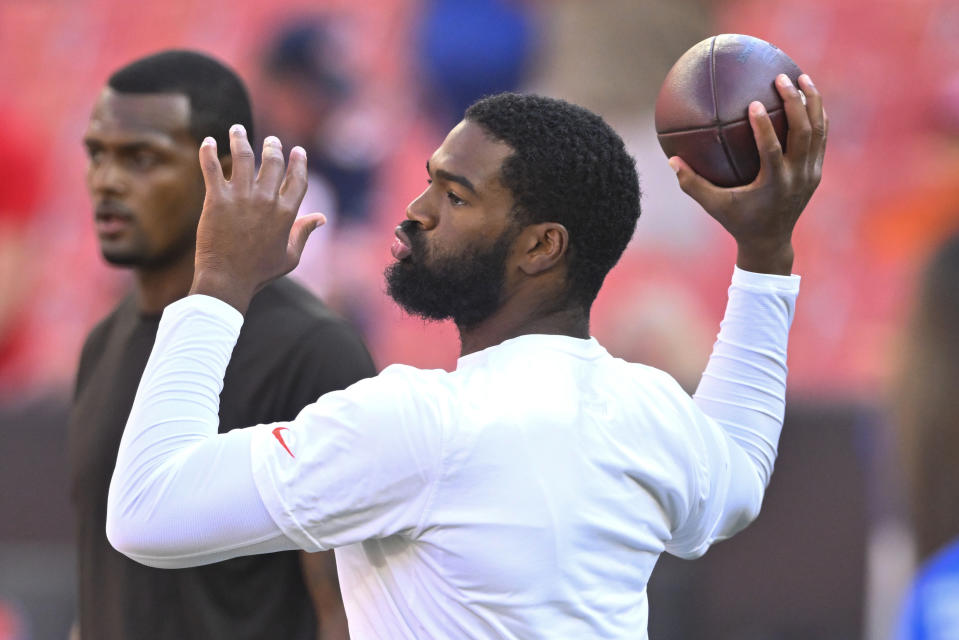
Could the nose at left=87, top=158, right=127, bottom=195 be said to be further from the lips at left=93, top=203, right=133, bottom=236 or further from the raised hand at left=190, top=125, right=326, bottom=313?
the raised hand at left=190, top=125, right=326, bottom=313

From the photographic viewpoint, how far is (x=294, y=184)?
7.25ft

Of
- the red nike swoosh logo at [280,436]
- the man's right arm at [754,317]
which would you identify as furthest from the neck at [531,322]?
the red nike swoosh logo at [280,436]

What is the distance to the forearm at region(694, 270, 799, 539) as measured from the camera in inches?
96.0

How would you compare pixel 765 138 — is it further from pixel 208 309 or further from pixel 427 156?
pixel 427 156

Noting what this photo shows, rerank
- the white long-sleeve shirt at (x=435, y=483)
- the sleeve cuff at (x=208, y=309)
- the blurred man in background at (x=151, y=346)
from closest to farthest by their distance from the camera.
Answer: the white long-sleeve shirt at (x=435, y=483), the sleeve cuff at (x=208, y=309), the blurred man in background at (x=151, y=346)

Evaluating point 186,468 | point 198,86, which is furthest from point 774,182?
point 198,86

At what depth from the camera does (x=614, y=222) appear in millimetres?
2238

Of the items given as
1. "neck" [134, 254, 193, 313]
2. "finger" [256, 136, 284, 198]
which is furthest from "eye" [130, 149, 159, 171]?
"finger" [256, 136, 284, 198]

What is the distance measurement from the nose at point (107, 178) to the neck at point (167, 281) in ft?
0.60

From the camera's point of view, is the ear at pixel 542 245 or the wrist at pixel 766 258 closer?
the ear at pixel 542 245

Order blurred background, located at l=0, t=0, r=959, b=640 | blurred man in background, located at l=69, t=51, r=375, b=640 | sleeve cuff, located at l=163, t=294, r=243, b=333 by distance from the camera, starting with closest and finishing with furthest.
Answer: sleeve cuff, located at l=163, t=294, r=243, b=333
blurred man in background, located at l=69, t=51, r=375, b=640
blurred background, located at l=0, t=0, r=959, b=640

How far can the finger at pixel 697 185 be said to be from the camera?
2.34 metres

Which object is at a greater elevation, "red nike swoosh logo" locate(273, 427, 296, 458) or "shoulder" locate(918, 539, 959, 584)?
"red nike swoosh logo" locate(273, 427, 296, 458)

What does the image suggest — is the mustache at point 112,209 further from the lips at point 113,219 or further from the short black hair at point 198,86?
the short black hair at point 198,86
